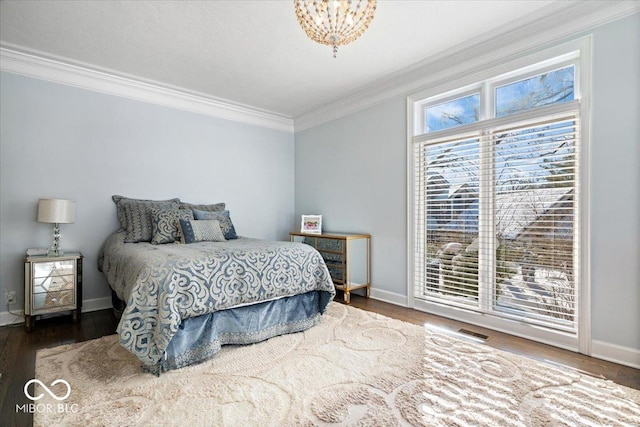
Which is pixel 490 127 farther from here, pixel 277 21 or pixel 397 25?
pixel 277 21

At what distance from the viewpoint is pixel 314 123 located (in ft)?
15.5

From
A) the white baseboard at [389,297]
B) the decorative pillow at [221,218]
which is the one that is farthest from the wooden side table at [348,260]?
the decorative pillow at [221,218]

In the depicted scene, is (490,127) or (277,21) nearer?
(277,21)

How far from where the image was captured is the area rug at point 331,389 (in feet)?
5.14

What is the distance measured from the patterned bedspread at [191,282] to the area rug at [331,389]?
30 cm

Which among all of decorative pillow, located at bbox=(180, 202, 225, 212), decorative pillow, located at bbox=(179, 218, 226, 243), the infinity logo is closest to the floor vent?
decorative pillow, located at bbox=(179, 218, 226, 243)

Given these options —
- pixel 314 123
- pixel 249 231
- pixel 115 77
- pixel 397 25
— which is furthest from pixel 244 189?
pixel 397 25

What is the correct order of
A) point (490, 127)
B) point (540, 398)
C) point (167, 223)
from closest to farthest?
1. point (540, 398)
2. point (490, 127)
3. point (167, 223)

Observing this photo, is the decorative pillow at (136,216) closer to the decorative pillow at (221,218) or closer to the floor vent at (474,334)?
the decorative pillow at (221,218)

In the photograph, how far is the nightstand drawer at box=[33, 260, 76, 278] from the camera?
9.29ft

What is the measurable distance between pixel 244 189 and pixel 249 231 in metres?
0.60

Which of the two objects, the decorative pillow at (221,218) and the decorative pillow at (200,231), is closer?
the decorative pillow at (200,231)

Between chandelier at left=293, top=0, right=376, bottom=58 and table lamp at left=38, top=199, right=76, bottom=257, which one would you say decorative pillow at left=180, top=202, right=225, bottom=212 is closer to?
table lamp at left=38, top=199, right=76, bottom=257

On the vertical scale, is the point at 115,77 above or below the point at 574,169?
above
